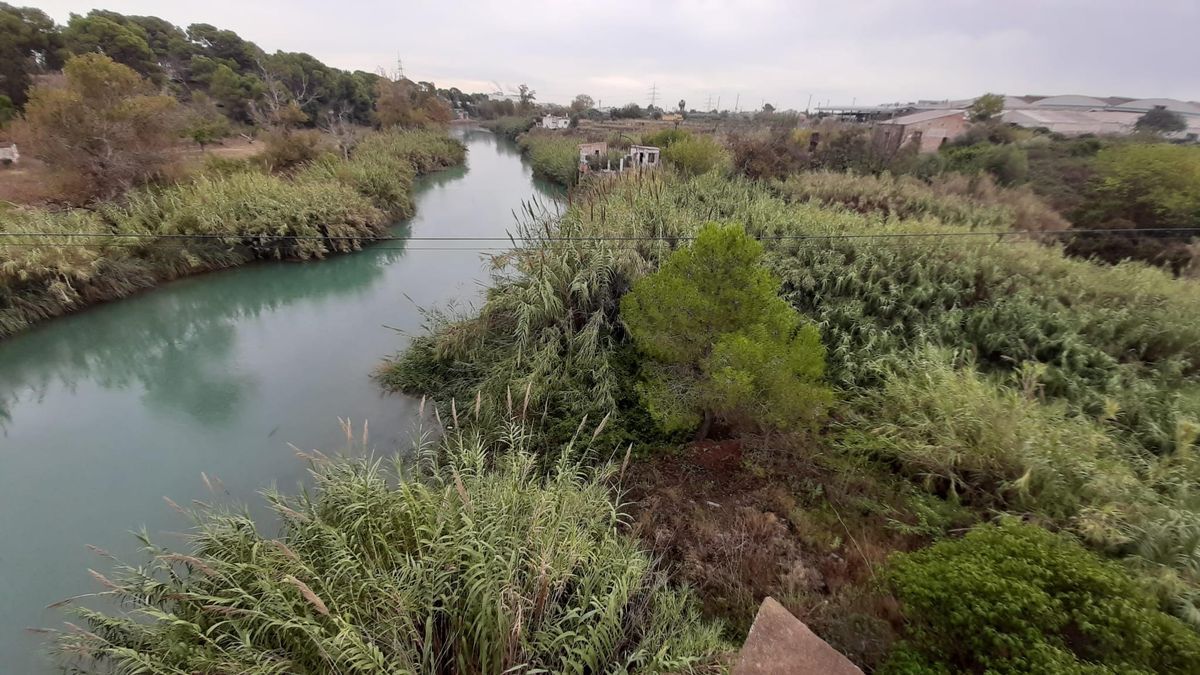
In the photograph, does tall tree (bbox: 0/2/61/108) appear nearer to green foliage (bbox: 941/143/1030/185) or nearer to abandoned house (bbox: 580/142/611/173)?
abandoned house (bbox: 580/142/611/173)

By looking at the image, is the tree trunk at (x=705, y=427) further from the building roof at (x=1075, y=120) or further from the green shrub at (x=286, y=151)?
the building roof at (x=1075, y=120)

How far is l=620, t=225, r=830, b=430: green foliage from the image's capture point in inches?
150

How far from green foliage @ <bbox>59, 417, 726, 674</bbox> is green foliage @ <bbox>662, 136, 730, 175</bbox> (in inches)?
509

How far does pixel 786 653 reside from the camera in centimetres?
262

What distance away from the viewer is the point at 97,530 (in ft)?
13.6

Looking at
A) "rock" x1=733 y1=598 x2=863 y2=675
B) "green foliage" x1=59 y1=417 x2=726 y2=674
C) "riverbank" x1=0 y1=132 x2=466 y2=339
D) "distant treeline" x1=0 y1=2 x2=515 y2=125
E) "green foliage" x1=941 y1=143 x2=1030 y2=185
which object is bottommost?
"rock" x1=733 y1=598 x2=863 y2=675

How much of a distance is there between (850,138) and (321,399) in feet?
58.9

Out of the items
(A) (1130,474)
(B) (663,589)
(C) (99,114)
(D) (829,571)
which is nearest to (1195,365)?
(A) (1130,474)

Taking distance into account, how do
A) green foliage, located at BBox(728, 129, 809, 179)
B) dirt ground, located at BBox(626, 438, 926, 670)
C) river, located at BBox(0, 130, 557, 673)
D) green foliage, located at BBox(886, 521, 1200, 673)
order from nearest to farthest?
1. green foliage, located at BBox(886, 521, 1200, 673)
2. dirt ground, located at BBox(626, 438, 926, 670)
3. river, located at BBox(0, 130, 557, 673)
4. green foliage, located at BBox(728, 129, 809, 179)

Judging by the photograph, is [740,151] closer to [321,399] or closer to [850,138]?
[850,138]

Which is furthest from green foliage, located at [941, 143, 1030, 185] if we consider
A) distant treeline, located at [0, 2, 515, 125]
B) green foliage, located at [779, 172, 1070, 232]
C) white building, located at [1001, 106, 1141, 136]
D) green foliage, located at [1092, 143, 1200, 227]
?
distant treeline, located at [0, 2, 515, 125]

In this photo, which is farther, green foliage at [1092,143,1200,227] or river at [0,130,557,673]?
green foliage at [1092,143,1200,227]

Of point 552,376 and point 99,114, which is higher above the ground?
point 99,114

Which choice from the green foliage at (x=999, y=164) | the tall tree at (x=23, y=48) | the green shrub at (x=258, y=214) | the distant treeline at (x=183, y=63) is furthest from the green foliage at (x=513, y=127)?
the green foliage at (x=999, y=164)
